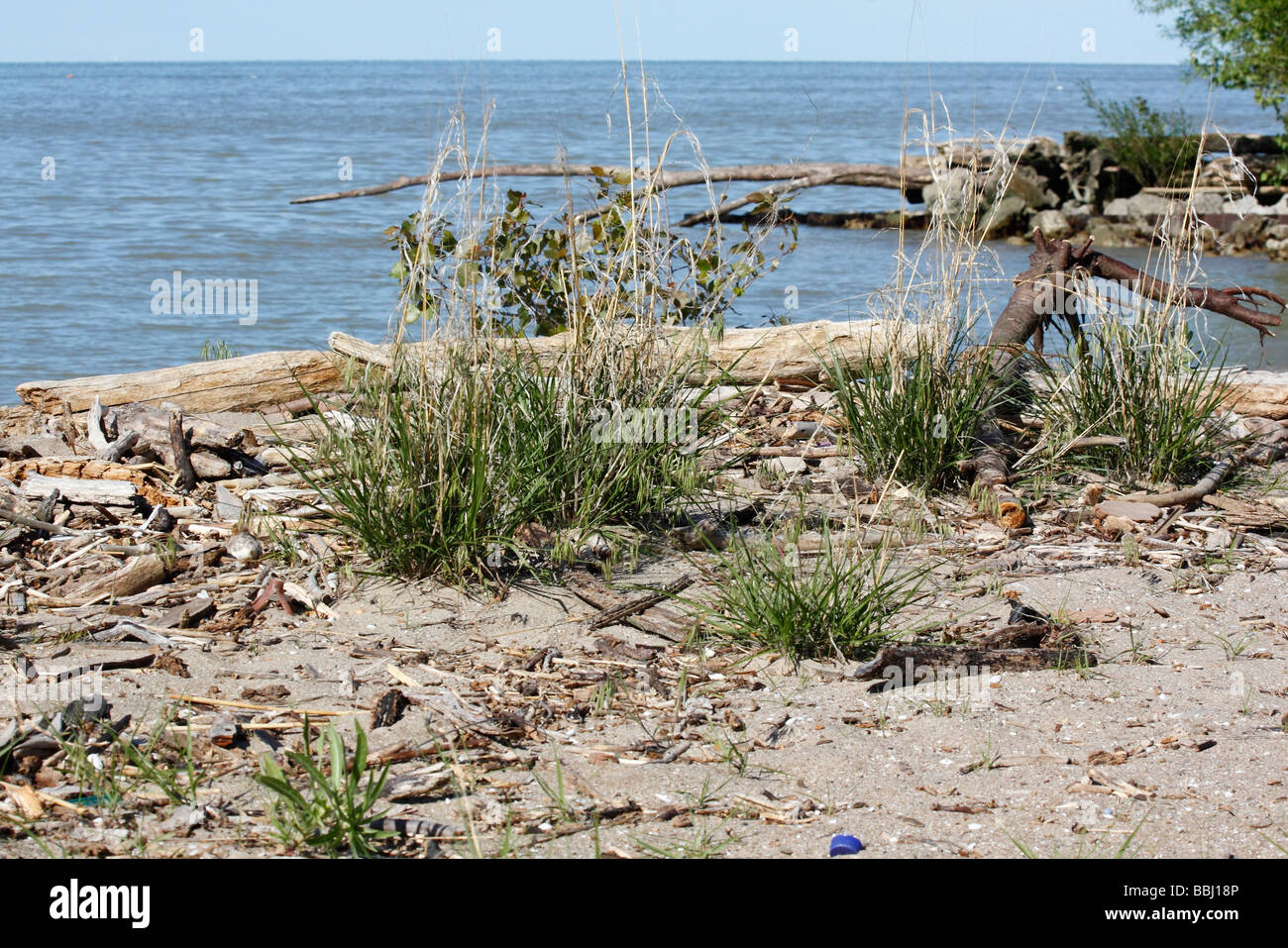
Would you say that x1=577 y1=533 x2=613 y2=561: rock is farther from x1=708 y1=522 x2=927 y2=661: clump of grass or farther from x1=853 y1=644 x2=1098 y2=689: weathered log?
x1=853 y1=644 x2=1098 y2=689: weathered log

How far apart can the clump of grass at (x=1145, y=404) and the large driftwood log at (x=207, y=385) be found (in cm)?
408

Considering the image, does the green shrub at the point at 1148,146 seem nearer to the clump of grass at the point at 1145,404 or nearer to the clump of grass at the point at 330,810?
the clump of grass at the point at 1145,404

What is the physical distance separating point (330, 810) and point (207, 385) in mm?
4484

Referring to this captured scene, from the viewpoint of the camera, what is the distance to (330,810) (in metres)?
2.58

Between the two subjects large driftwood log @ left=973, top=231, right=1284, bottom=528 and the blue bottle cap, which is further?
large driftwood log @ left=973, top=231, right=1284, bottom=528

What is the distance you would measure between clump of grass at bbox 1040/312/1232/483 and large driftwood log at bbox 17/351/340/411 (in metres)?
4.08

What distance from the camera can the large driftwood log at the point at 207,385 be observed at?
6.30 m

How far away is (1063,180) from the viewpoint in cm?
2220

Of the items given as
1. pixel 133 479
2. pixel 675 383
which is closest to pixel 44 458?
pixel 133 479

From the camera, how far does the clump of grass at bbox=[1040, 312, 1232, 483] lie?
5391mm

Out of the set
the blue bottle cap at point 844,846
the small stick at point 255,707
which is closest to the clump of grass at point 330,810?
the small stick at point 255,707

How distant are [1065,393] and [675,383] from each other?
211 cm

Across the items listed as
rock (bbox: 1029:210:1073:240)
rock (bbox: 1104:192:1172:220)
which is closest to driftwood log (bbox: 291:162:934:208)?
rock (bbox: 1029:210:1073:240)

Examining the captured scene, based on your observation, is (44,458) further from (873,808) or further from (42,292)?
(42,292)
